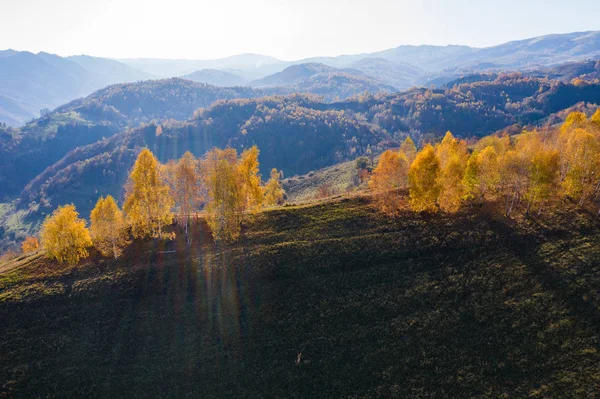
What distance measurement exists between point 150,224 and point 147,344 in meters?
25.9

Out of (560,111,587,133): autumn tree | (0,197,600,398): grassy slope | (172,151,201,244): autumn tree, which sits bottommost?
(0,197,600,398): grassy slope

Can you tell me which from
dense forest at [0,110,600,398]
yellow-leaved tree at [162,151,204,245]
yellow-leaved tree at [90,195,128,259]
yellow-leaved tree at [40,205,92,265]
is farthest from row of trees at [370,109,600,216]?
yellow-leaved tree at [40,205,92,265]

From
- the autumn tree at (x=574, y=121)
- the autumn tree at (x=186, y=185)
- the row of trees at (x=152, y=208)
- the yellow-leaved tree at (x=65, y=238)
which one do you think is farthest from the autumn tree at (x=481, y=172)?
the yellow-leaved tree at (x=65, y=238)

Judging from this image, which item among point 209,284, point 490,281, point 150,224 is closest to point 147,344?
point 209,284

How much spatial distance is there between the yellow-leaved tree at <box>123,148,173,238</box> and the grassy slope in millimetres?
3848

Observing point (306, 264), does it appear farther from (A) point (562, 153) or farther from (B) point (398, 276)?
(A) point (562, 153)

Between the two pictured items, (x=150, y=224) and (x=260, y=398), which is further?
(x=150, y=224)

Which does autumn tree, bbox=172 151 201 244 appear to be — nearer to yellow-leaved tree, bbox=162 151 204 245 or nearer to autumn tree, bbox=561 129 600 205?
yellow-leaved tree, bbox=162 151 204 245

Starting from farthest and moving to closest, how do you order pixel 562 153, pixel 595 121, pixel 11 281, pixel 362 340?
pixel 595 121, pixel 562 153, pixel 11 281, pixel 362 340

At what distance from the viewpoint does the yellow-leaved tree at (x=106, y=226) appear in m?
59.9

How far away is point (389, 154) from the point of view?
71.4 meters

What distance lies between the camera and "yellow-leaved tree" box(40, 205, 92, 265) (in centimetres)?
5810

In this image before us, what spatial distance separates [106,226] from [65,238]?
21.7 ft

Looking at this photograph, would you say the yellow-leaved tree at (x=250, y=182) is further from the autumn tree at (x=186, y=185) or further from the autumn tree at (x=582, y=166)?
the autumn tree at (x=582, y=166)
